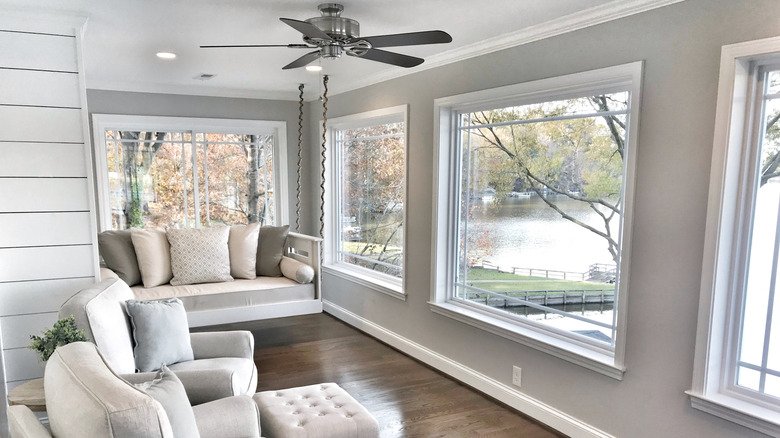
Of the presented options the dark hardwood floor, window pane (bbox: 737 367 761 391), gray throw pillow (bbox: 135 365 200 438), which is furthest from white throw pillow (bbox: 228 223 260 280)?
window pane (bbox: 737 367 761 391)

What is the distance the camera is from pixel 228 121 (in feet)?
17.3

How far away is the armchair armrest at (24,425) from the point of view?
1.33m

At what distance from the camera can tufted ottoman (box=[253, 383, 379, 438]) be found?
6.96 feet

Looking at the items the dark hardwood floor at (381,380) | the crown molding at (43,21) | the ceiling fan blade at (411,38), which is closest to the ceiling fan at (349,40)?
the ceiling fan blade at (411,38)

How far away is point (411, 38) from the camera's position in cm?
237

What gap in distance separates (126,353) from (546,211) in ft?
7.99

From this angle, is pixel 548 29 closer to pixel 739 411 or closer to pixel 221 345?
pixel 739 411

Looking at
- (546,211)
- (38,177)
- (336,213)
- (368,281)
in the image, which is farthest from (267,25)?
(336,213)

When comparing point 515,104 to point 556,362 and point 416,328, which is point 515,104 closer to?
point 556,362

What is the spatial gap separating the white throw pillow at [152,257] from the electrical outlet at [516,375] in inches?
115

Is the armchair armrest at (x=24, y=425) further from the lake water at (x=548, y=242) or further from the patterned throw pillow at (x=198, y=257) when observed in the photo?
the patterned throw pillow at (x=198, y=257)

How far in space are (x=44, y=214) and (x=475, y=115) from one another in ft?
8.90

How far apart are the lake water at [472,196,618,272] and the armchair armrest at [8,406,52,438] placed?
2578 millimetres

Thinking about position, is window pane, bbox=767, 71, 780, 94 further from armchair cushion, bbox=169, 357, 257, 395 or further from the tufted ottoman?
armchair cushion, bbox=169, 357, 257, 395
